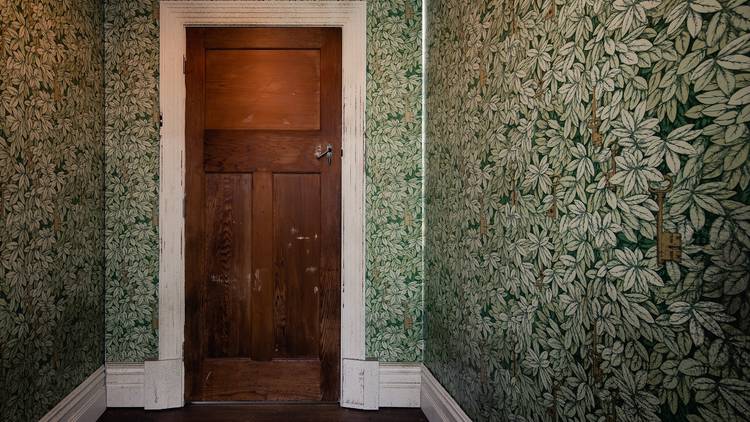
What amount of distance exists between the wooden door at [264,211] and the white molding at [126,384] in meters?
0.32

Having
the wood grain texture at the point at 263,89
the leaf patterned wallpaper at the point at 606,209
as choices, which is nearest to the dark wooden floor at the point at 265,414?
the leaf patterned wallpaper at the point at 606,209

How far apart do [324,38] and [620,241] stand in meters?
1.88

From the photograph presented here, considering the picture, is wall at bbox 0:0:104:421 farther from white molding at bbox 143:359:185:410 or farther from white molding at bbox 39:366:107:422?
white molding at bbox 143:359:185:410

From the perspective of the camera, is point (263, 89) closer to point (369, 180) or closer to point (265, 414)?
point (369, 180)

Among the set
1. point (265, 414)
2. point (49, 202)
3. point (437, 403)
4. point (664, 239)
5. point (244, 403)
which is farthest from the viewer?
point (244, 403)

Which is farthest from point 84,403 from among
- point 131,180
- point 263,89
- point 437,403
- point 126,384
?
point 263,89

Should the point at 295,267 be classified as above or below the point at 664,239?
below

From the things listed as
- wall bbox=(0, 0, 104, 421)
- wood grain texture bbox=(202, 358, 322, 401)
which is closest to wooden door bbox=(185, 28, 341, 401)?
wood grain texture bbox=(202, 358, 322, 401)

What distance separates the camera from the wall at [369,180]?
6.89ft

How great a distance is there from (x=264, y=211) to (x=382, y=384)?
3.75ft

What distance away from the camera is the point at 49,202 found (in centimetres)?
164

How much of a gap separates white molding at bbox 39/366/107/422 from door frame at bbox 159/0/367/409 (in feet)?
0.74

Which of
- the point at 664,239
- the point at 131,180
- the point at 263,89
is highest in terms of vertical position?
the point at 263,89

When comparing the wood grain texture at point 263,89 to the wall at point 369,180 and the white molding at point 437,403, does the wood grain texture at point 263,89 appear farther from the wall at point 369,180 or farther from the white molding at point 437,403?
the white molding at point 437,403
